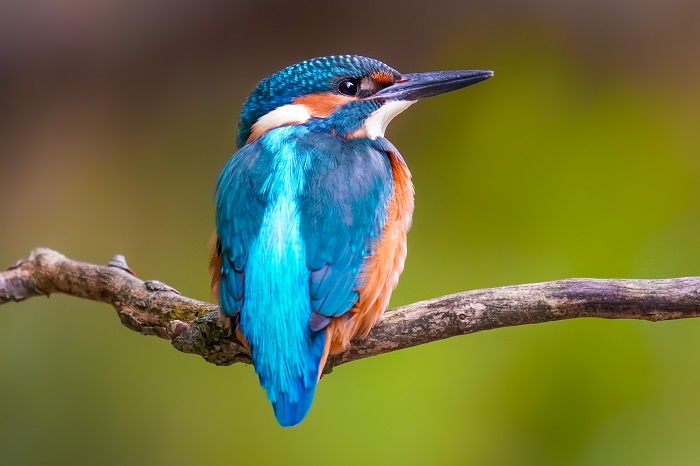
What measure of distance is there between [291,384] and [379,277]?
31cm

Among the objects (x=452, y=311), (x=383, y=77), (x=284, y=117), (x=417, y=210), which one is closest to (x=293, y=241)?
(x=452, y=311)

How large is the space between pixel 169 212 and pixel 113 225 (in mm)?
219

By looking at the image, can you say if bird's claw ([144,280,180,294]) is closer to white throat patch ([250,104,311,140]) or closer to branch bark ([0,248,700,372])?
branch bark ([0,248,700,372])

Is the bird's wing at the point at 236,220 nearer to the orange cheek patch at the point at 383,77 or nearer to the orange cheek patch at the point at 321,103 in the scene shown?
the orange cheek patch at the point at 321,103

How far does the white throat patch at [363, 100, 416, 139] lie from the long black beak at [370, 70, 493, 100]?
0.04ft

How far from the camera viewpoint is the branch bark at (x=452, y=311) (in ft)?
5.00

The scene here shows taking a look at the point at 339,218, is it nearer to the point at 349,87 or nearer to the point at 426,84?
the point at 349,87

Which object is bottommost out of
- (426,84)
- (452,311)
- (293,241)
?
(452,311)

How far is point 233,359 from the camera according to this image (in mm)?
1711

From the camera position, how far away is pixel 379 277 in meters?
1.68

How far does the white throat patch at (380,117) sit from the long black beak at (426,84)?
14mm

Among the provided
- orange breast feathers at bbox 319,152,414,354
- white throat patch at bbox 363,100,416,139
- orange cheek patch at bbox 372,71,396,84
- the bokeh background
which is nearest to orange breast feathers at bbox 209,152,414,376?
orange breast feathers at bbox 319,152,414,354

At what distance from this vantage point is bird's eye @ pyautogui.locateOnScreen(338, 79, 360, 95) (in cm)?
194

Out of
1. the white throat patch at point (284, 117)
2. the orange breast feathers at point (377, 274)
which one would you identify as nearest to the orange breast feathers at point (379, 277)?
the orange breast feathers at point (377, 274)
